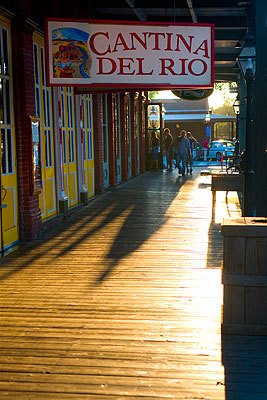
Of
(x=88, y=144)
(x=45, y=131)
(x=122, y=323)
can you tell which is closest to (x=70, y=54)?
(x=45, y=131)

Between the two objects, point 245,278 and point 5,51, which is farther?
point 5,51

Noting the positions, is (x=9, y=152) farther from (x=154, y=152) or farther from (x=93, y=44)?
(x=154, y=152)

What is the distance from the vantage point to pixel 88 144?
15000 millimetres

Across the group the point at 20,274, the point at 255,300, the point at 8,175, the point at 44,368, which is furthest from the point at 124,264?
the point at 44,368

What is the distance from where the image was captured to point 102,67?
29.8 ft

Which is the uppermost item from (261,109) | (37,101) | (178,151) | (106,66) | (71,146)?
(106,66)

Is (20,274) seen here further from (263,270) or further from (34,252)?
(263,270)

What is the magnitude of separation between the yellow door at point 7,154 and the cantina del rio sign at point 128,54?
0.60m

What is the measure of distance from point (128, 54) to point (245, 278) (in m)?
4.92

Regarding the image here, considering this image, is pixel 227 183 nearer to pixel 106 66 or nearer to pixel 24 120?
pixel 106 66

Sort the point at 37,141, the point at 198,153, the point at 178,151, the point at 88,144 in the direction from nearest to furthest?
1. the point at 37,141
2. the point at 88,144
3. the point at 178,151
4. the point at 198,153

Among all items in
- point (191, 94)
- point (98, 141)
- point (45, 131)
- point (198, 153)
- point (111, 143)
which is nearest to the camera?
point (45, 131)

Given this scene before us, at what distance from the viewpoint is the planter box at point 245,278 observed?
16.2 ft

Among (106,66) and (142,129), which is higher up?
(106,66)
